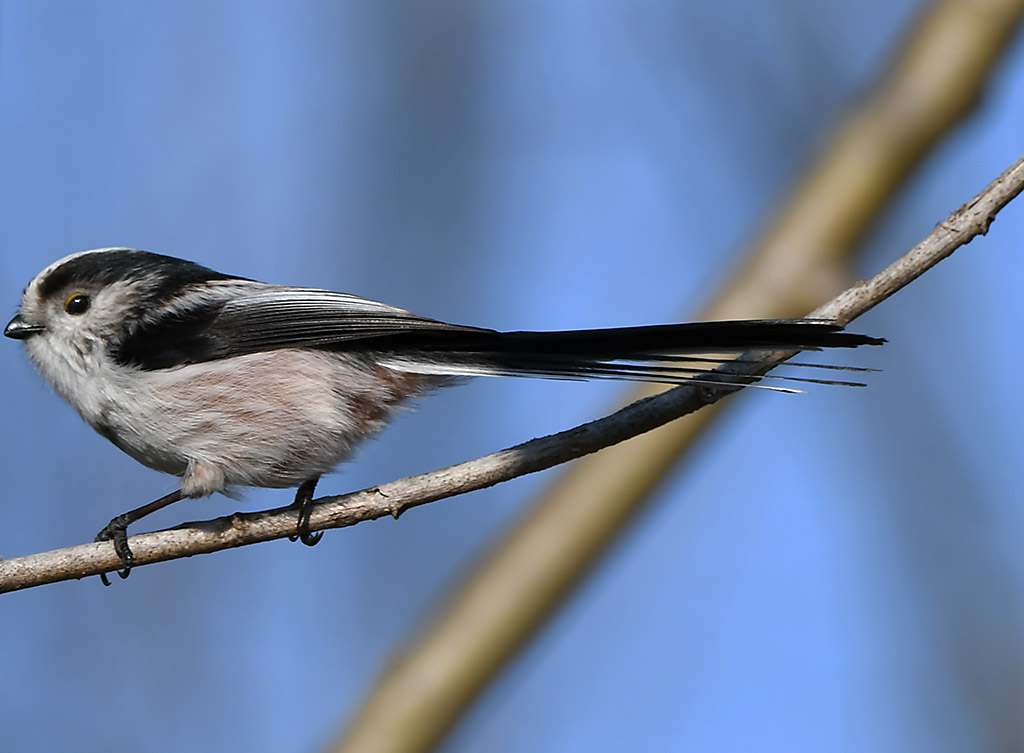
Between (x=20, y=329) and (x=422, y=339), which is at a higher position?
(x=422, y=339)

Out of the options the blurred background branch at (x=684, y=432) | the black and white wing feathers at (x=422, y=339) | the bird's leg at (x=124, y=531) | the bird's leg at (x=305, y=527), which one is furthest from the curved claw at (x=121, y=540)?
the blurred background branch at (x=684, y=432)

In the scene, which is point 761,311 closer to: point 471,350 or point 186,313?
point 471,350

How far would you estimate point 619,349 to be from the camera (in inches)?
86.5

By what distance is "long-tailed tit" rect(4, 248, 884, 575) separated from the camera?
2.68 meters

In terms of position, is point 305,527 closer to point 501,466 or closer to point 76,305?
point 501,466

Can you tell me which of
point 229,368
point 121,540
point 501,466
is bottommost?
point 121,540

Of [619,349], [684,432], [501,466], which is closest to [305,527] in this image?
[501,466]

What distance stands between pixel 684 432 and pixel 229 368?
127cm

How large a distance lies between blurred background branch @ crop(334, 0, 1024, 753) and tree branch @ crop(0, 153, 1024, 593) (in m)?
0.47

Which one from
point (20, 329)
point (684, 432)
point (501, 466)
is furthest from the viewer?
point (20, 329)

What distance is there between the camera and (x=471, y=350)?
2.51 m

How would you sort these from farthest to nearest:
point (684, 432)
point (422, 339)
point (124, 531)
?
point (684, 432) < point (422, 339) < point (124, 531)

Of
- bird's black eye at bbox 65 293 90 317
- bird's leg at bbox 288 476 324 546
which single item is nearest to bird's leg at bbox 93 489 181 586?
bird's leg at bbox 288 476 324 546

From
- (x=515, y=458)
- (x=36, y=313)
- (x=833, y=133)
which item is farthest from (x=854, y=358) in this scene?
(x=36, y=313)
